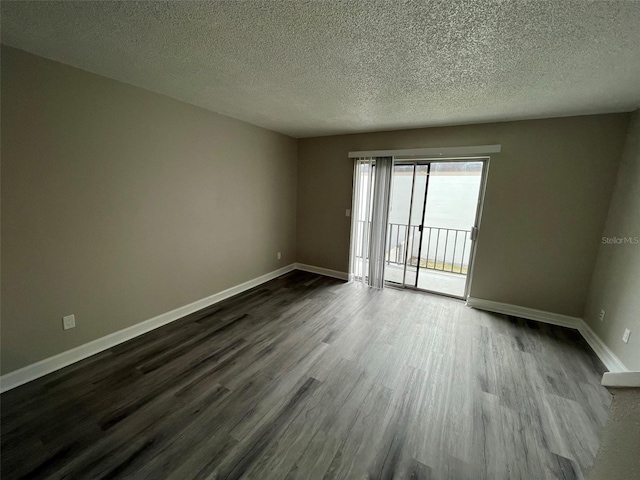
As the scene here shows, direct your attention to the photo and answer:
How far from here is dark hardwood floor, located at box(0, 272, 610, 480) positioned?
1.49 meters

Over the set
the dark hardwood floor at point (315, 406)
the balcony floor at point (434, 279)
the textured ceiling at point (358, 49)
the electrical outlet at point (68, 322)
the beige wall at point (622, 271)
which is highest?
the textured ceiling at point (358, 49)

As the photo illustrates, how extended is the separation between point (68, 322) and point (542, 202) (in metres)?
5.03

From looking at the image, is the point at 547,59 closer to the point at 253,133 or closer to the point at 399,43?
the point at 399,43

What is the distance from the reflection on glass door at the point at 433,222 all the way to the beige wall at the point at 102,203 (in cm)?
258

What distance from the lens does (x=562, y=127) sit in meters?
2.92

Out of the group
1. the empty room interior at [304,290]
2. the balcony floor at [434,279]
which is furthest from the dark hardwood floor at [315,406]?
the balcony floor at [434,279]

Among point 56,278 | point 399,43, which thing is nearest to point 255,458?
point 56,278

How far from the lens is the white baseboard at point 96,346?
197 centimetres

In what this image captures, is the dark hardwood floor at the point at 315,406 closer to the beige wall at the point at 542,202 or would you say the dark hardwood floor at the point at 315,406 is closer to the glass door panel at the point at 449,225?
the beige wall at the point at 542,202

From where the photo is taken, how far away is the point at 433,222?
519cm

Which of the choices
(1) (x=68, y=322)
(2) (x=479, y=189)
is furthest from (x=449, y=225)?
(1) (x=68, y=322)

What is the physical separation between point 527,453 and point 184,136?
12.9 ft

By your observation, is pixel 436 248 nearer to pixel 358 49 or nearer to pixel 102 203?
pixel 358 49

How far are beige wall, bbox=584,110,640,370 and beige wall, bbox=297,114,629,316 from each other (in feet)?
0.45
